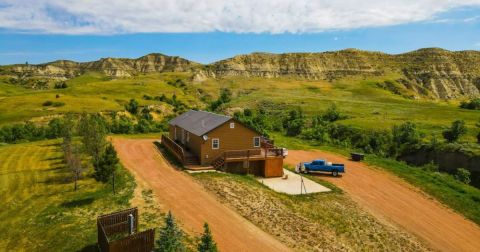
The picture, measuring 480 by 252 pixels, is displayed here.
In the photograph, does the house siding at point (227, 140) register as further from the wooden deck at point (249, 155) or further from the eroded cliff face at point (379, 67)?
the eroded cliff face at point (379, 67)

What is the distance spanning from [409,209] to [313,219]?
29.6 ft

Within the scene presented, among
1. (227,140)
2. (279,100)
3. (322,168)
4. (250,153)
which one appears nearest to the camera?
(250,153)

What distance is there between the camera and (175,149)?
136 feet

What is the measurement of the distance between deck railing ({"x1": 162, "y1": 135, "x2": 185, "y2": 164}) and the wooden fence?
15994mm

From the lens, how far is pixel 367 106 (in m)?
95.1

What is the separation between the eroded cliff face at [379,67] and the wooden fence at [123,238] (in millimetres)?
146085

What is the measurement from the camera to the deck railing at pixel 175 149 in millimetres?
37350

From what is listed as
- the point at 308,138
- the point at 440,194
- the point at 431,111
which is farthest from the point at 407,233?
the point at 431,111

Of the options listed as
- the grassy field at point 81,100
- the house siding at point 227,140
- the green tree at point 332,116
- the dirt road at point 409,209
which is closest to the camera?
the dirt road at point 409,209

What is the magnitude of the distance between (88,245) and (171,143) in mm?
24181

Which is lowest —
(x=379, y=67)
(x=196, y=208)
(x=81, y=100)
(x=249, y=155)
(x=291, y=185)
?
(x=291, y=185)

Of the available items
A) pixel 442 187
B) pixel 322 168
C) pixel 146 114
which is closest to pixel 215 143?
pixel 322 168

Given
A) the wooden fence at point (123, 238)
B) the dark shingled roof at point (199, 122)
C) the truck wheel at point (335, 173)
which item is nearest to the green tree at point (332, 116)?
the dark shingled roof at point (199, 122)

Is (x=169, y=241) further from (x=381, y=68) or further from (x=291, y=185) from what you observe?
(x=381, y=68)
